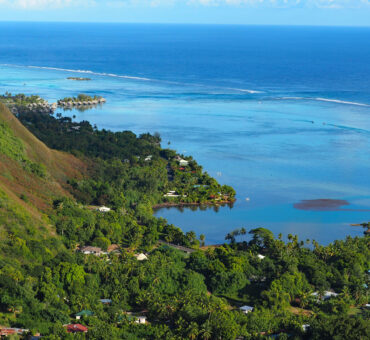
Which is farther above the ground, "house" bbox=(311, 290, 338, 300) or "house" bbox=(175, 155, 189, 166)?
"house" bbox=(175, 155, 189, 166)

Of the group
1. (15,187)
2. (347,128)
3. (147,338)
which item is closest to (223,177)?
(15,187)

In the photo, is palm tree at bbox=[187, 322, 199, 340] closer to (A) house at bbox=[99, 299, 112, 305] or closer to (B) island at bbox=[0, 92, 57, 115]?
(A) house at bbox=[99, 299, 112, 305]

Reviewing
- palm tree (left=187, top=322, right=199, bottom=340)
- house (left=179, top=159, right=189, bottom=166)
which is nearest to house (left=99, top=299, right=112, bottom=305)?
palm tree (left=187, top=322, right=199, bottom=340)

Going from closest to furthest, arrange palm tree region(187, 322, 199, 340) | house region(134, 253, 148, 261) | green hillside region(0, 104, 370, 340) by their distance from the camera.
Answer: palm tree region(187, 322, 199, 340) → green hillside region(0, 104, 370, 340) → house region(134, 253, 148, 261)

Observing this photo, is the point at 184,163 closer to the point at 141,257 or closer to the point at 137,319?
the point at 141,257

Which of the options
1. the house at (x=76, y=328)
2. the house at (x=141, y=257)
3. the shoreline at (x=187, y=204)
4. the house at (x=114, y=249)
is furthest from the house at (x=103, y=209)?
the house at (x=76, y=328)

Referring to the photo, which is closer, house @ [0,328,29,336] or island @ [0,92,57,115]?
house @ [0,328,29,336]

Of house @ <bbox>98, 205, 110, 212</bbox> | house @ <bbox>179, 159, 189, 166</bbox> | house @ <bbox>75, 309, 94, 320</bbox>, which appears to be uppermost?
house @ <bbox>179, 159, 189, 166</bbox>

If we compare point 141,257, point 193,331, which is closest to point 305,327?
point 193,331
